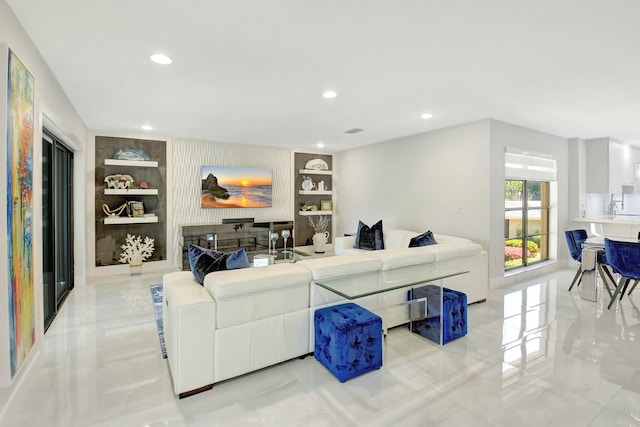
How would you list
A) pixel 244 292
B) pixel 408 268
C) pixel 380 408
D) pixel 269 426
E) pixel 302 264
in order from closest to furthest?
1. pixel 269 426
2. pixel 380 408
3. pixel 244 292
4. pixel 302 264
5. pixel 408 268

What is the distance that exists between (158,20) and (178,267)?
4.96 m

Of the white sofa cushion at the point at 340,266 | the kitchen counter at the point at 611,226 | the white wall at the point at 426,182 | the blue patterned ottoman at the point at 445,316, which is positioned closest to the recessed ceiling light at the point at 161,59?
the white sofa cushion at the point at 340,266

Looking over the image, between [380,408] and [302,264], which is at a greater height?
[302,264]

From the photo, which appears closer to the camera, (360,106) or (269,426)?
(269,426)

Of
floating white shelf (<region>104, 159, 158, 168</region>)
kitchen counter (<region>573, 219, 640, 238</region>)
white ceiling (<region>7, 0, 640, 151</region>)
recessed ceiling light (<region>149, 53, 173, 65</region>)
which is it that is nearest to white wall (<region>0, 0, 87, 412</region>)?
white ceiling (<region>7, 0, 640, 151</region>)

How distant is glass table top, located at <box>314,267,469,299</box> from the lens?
2582mm

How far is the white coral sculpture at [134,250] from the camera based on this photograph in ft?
19.3

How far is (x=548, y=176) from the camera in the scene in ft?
19.9

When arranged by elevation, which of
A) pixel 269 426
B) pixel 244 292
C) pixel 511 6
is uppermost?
pixel 511 6

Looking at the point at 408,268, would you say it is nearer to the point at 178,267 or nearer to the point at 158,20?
the point at 158,20

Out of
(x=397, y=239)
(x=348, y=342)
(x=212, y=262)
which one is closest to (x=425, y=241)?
(x=397, y=239)

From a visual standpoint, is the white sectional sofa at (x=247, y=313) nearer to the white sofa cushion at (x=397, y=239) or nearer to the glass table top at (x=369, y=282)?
the glass table top at (x=369, y=282)

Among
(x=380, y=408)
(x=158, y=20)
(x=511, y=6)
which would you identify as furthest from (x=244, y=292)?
(x=511, y=6)

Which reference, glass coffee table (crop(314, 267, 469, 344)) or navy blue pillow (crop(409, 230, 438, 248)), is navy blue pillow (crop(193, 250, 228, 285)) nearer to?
glass coffee table (crop(314, 267, 469, 344))
